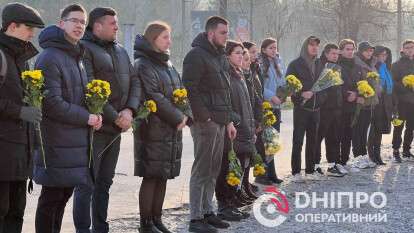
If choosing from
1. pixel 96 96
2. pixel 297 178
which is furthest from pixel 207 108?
pixel 297 178

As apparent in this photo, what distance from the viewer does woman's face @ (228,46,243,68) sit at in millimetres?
7598

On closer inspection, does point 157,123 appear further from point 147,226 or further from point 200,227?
point 200,227

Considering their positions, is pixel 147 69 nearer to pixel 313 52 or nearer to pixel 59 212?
pixel 59 212

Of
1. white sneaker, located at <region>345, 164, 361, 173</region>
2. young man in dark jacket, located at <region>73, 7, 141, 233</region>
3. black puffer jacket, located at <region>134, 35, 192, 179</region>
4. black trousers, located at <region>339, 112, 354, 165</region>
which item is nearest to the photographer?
young man in dark jacket, located at <region>73, 7, 141, 233</region>

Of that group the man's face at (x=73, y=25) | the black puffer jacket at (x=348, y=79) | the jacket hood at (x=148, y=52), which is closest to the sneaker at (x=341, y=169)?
the black puffer jacket at (x=348, y=79)

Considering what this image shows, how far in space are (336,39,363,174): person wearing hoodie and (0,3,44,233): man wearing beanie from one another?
6.62m

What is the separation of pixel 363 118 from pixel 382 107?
469mm

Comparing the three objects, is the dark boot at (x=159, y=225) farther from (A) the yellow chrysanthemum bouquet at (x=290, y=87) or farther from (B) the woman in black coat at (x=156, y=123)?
(A) the yellow chrysanthemum bouquet at (x=290, y=87)

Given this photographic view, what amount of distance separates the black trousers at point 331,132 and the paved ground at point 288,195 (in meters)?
0.46

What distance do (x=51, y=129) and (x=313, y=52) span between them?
217 inches

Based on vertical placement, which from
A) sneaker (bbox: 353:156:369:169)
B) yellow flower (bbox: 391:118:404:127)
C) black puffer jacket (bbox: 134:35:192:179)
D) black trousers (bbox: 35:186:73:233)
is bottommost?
sneaker (bbox: 353:156:369:169)

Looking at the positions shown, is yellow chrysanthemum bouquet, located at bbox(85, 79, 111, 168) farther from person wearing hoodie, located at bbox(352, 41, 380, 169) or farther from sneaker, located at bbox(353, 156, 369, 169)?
sneaker, located at bbox(353, 156, 369, 169)

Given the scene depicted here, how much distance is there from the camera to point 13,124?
198 inches

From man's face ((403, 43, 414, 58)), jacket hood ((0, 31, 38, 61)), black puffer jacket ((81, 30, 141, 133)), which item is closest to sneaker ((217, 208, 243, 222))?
black puffer jacket ((81, 30, 141, 133))
